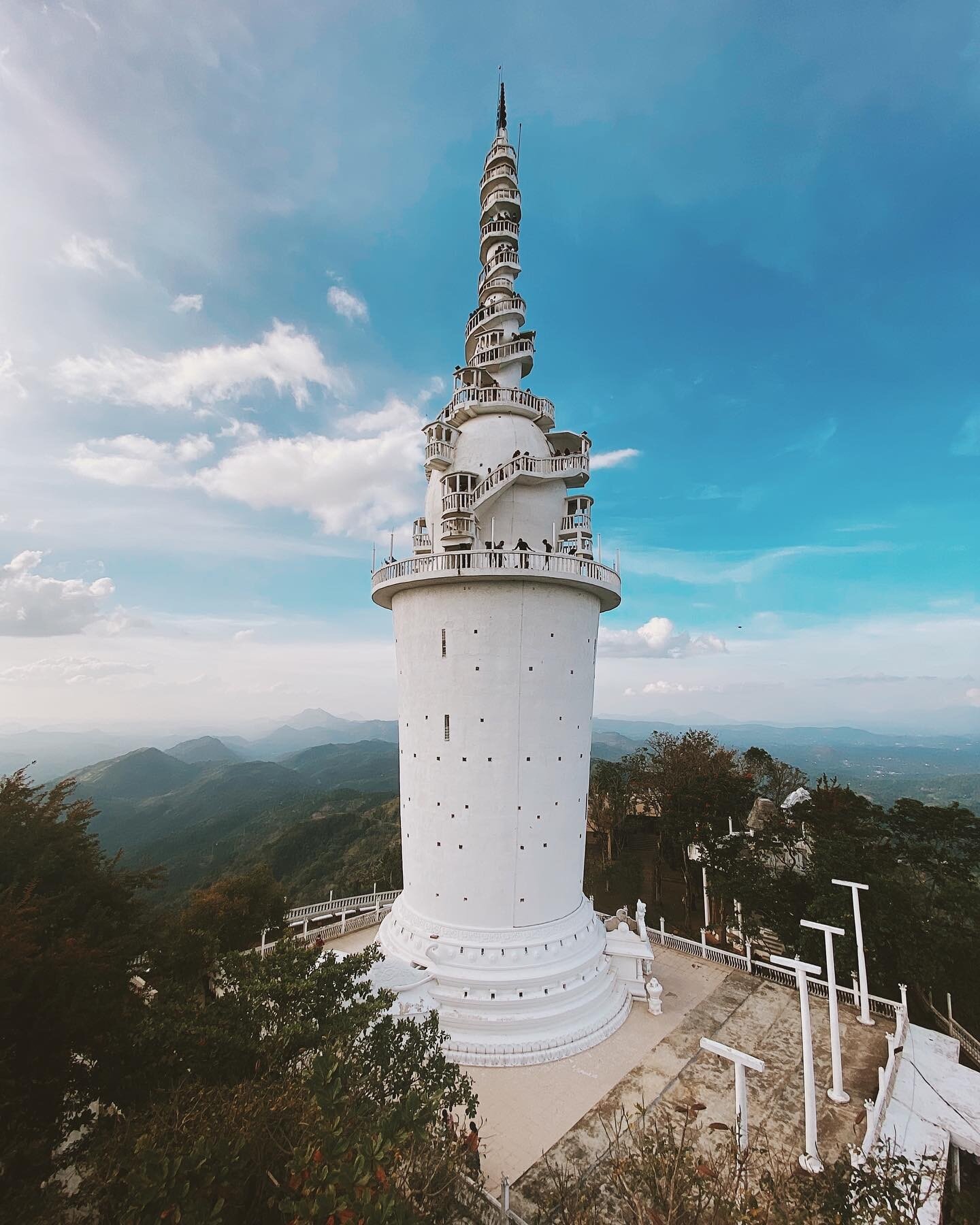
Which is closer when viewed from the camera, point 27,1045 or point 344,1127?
point 344,1127

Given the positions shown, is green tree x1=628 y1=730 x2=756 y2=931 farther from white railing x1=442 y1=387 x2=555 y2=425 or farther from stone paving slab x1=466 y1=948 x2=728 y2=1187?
white railing x1=442 y1=387 x2=555 y2=425

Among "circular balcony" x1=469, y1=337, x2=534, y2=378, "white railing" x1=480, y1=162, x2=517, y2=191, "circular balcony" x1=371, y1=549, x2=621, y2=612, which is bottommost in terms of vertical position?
"circular balcony" x1=371, y1=549, x2=621, y2=612

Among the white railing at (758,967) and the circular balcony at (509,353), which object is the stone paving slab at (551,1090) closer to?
the white railing at (758,967)

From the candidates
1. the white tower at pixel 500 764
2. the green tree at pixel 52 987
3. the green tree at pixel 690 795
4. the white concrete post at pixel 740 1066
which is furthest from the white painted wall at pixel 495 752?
the green tree at pixel 690 795

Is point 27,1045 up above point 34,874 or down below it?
below

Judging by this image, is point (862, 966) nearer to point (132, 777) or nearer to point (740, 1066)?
point (740, 1066)

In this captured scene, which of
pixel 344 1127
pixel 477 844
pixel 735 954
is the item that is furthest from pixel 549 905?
pixel 344 1127

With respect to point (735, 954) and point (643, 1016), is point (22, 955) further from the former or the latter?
point (735, 954)

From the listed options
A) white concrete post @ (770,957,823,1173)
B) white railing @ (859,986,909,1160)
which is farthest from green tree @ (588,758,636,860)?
white concrete post @ (770,957,823,1173)
